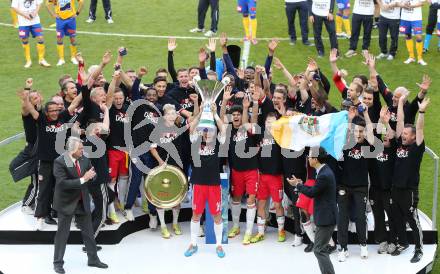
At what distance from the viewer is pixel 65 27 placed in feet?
61.2

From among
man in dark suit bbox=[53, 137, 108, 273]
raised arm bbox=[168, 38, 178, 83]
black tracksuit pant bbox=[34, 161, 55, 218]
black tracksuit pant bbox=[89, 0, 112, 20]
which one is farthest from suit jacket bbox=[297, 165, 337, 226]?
black tracksuit pant bbox=[89, 0, 112, 20]

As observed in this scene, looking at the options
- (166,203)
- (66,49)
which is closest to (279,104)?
(166,203)

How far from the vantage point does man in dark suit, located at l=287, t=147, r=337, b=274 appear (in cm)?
1034

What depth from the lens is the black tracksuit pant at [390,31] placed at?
18312 millimetres

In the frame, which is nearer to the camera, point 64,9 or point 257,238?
point 257,238

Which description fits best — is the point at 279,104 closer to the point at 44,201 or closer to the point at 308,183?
the point at 308,183

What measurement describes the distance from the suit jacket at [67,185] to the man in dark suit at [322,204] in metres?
2.69

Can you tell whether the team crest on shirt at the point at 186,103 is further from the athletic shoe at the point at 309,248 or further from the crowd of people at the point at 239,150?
the athletic shoe at the point at 309,248

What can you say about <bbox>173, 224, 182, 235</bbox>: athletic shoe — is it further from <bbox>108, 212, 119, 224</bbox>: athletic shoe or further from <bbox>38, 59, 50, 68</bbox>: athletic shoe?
<bbox>38, 59, 50, 68</bbox>: athletic shoe

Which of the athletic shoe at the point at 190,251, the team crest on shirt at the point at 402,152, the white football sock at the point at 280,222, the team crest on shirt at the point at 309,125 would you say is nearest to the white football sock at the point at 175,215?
the athletic shoe at the point at 190,251

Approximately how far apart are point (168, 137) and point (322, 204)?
2.57m

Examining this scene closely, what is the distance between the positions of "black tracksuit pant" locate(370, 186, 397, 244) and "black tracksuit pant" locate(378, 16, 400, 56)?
7624 mm

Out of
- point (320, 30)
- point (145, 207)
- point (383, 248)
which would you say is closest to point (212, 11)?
point (320, 30)

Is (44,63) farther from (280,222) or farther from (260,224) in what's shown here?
(280,222)
